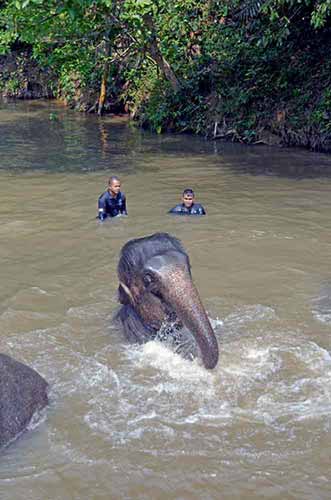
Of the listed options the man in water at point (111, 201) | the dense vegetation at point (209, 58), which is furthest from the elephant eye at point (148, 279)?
the dense vegetation at point (209, 58)

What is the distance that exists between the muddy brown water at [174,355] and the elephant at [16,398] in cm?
9

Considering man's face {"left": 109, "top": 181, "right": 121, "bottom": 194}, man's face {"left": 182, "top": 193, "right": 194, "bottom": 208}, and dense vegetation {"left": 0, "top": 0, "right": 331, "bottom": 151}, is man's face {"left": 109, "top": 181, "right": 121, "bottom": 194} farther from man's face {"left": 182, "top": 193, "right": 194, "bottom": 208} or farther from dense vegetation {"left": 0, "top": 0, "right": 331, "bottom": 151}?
dense vegetation {"left": 0, "top": 0, "right": 331, "bottom": 151}

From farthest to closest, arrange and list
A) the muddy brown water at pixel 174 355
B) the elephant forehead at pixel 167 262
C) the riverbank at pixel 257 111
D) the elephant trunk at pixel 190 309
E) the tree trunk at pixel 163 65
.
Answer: the tree trunk at pixel 163 65, the riverbank at pixel 257 111, the elephant forehead at pixel 167 262, the elephant trunk at pixel 190 309, the muddy brown water at pixel 174 355

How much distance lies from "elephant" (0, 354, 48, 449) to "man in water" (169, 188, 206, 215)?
19.9 feet

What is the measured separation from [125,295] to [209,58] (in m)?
15.8

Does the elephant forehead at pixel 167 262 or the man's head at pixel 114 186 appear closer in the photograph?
the elephant forehead at pixel 167 262

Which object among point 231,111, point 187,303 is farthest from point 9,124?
point 187,303

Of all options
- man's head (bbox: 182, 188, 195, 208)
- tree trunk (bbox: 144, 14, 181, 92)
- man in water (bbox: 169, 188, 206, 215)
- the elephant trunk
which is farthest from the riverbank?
the elephant trunk

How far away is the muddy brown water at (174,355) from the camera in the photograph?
440 centimetres

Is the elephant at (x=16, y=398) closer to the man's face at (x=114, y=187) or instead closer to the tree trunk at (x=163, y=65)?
the man's face at (x=114, y=187)

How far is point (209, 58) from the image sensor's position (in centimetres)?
2067

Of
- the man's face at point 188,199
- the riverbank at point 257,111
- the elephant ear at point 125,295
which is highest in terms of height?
the riverbank at point 257,111

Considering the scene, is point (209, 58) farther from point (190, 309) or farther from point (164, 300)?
point (190, 309)

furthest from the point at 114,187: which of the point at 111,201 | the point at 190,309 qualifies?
the point at 190,309
